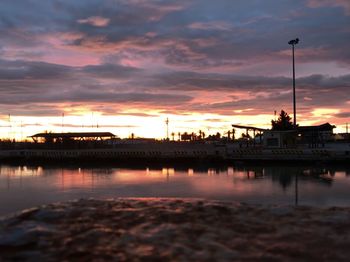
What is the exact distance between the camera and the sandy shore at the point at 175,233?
571 cm

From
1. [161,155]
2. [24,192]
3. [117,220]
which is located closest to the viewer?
[117,220]

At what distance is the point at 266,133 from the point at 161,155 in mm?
14460

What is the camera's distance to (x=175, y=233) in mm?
6656

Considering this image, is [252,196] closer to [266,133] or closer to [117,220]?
[117,220]

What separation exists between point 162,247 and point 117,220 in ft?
5.80

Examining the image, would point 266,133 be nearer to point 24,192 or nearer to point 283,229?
point 24,192

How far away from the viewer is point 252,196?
2130 cm

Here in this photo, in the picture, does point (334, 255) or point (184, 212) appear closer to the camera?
point (334, 255)

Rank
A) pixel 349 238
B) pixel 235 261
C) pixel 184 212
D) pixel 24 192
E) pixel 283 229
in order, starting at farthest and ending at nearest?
1. pixel 24 192
2. pixel 184 212
3. pixel 283 229
4. pixel 349 238
5. pixel 235 261

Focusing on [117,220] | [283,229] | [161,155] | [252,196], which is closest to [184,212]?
[117,220]

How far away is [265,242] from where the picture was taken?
243 inches

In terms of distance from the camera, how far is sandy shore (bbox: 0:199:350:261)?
5.71m

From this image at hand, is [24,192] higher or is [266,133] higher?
[266,133]

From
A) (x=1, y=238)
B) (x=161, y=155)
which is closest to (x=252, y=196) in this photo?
(x=1, y=238)
